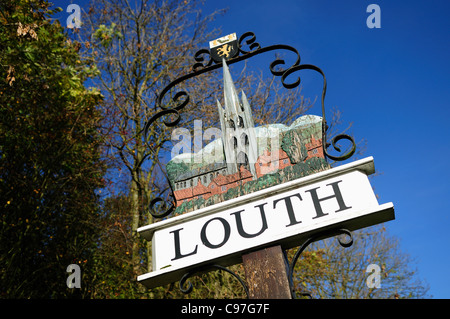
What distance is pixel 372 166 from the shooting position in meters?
1.79

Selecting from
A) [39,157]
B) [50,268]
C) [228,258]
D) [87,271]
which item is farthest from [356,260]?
[228,258]

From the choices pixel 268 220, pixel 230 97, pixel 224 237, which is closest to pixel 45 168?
pixel 230 97

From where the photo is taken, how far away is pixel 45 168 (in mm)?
7480

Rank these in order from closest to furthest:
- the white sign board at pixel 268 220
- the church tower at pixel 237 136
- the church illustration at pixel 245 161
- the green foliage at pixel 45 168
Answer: the white sign board at pixel 268 220 < the church illustration at pixel 245 161 < the church tower at pixel 237 136 < the green foliage at pixel 45 168

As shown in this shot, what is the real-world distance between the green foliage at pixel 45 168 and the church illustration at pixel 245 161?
4683mm

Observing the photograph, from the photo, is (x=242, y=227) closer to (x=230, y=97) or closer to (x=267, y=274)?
(x=267, y=274)

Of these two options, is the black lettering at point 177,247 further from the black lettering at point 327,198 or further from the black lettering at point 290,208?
the black lettering at point 327,198

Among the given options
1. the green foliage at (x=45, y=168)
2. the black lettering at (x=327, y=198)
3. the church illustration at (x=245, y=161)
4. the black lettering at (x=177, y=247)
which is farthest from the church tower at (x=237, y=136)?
the green foliage at (x=45, y=168)

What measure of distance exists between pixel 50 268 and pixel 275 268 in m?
7.04

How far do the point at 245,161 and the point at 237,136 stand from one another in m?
0.18

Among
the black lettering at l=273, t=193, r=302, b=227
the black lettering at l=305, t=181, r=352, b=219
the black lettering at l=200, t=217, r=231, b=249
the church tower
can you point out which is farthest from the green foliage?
the black lettering at l=305, t=181, r=352, b=219

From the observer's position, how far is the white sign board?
171 cm

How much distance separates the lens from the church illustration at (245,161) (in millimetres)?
2006
